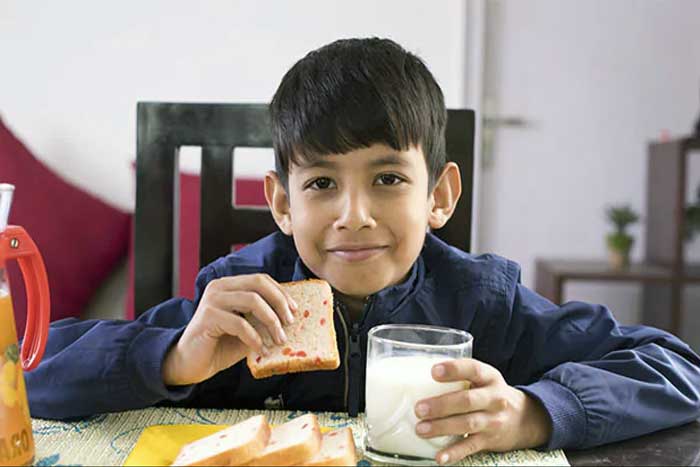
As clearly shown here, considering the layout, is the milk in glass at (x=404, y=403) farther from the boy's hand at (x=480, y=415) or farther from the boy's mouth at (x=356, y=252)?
the boy's mouth at (x=356, y=252)

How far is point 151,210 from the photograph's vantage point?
121cm

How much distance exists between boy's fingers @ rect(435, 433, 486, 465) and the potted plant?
211 centimetres

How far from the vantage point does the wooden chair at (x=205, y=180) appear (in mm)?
1189

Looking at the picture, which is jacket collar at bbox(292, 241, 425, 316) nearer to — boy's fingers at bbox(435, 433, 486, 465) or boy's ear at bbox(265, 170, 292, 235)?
boy's ear at bbox(265, 170, 292, 235)

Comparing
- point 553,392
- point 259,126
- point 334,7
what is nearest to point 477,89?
point 334,7

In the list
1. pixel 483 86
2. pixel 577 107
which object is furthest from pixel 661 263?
pixel 483 86

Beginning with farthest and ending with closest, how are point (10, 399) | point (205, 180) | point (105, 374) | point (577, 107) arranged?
point (577, 107), point (205, 180), point (105, 374), point (10, 399)

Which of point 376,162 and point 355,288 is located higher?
point 376,162

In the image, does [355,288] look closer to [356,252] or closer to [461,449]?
[356,252]

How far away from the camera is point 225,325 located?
0.80 metres

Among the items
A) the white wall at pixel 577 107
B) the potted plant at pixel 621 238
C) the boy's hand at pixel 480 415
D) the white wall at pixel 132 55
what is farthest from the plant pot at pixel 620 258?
the boy's hand at pixel 480 415

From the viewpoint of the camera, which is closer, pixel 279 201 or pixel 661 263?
pixel 279 201

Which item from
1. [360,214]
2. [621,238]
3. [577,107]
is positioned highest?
[577,107]

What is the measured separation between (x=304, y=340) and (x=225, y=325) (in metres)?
0.09
